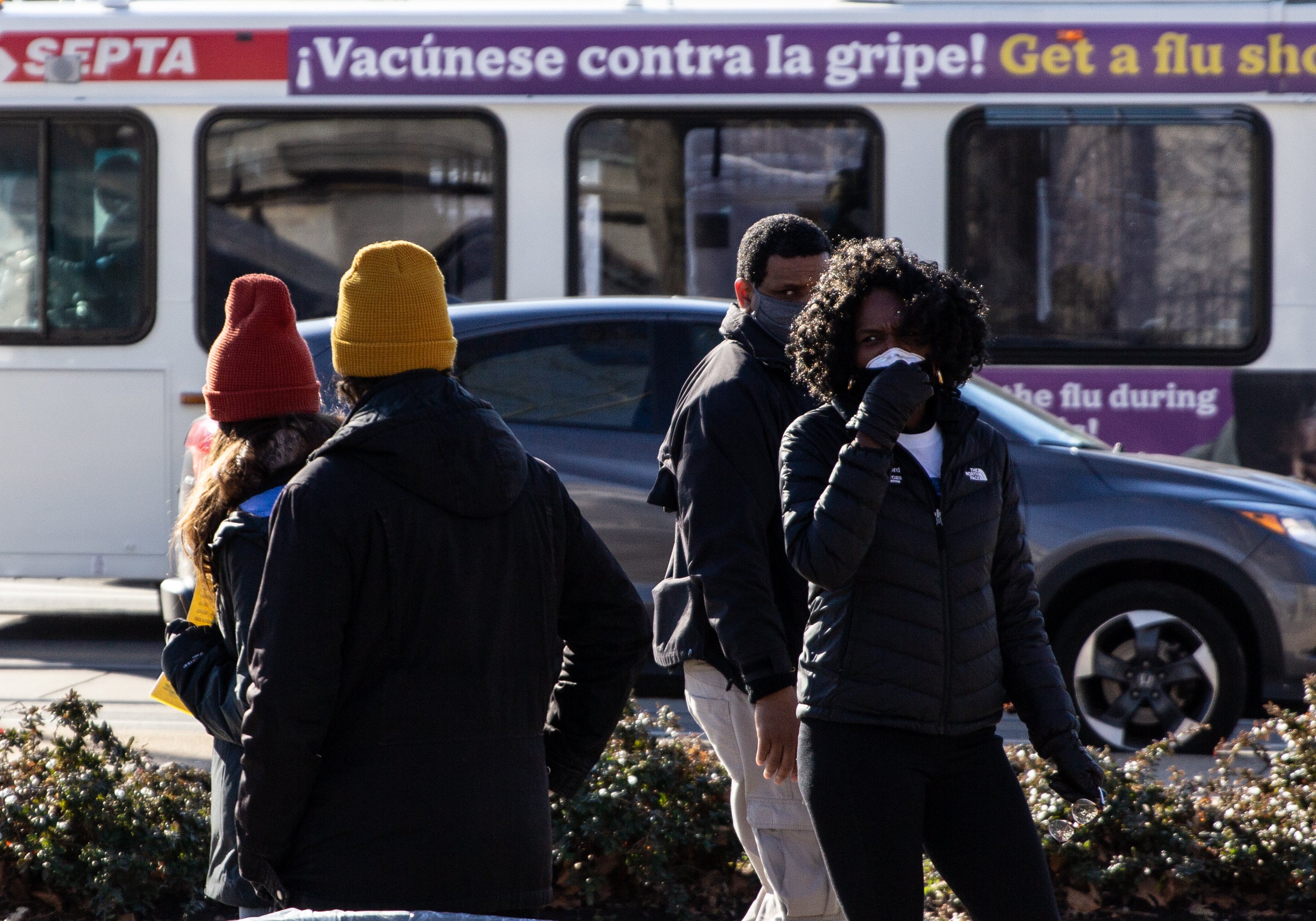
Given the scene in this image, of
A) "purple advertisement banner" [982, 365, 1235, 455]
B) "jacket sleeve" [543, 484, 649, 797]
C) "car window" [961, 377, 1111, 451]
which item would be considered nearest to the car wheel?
"car window" [961, 377, 1111, 451]

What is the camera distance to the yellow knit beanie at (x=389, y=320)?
7.84 feet

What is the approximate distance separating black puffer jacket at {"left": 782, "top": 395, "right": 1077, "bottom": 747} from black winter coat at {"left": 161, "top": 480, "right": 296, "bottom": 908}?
3.20ft

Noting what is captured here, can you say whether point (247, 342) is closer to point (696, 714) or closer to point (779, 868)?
point (696, 714)

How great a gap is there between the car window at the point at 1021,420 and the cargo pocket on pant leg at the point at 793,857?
3.09 meters

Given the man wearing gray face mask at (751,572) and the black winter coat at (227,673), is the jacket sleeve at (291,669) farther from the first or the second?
the man wearing gray face mask at (751,572)

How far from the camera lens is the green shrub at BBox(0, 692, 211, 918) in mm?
4031

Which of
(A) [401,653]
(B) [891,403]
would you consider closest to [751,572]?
(B) [891,403]

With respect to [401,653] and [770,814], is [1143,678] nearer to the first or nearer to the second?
[770,814]

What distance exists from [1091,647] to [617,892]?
9.16 ft

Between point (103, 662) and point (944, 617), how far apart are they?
6.15 m

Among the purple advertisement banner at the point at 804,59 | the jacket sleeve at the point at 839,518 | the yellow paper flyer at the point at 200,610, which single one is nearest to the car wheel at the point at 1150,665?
the purple advertisement banner at the point at 804,59

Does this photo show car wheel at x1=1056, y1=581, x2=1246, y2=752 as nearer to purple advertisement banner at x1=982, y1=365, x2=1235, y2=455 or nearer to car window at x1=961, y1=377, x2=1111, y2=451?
car window at x1=961, y1=377, x2=1111, y2=451

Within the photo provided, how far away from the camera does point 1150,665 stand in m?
6.28

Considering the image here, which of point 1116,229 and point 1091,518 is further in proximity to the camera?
point 1116,229
